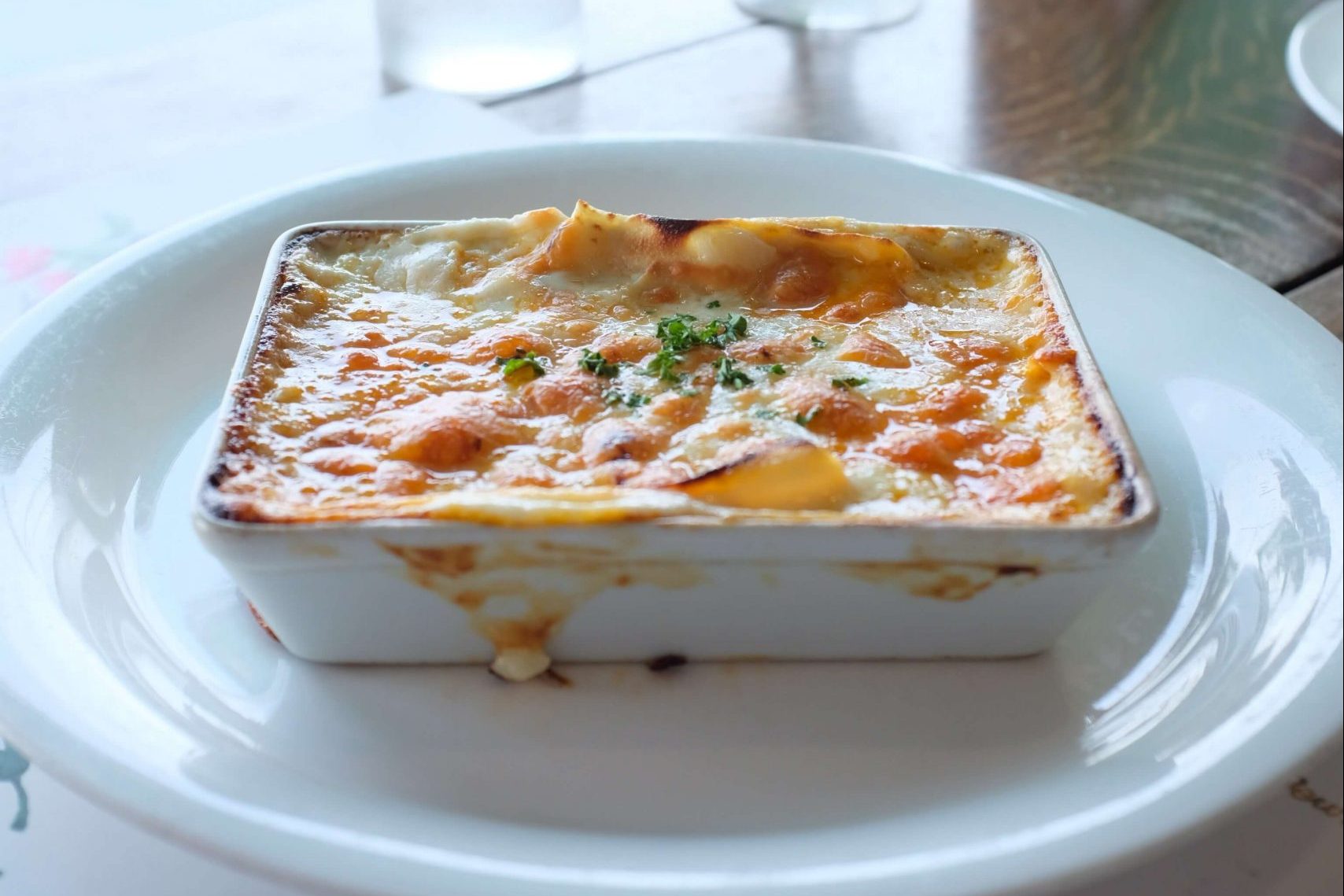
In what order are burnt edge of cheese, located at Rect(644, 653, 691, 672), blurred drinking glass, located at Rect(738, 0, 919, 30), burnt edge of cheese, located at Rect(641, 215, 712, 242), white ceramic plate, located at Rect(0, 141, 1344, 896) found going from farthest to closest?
1. blurred drinking glass, located at Rect(738, 0, 919, 30)
2. burnt edge of cheese, located at Rect(641, 215, 712, 242)
3. burnt edge of cheese, located at Rect(644, 653, 691, 672)
4. white ceramic plate, located at Rect(0, 141, 1344, 896)

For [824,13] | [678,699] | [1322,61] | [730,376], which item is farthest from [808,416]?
[824,13]

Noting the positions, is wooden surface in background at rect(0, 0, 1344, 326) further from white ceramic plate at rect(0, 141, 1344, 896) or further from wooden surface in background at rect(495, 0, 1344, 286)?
white ceramic plate at rect(0, 141, 1344, 896)

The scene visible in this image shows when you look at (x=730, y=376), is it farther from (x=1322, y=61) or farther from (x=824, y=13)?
(x=824, y=13)

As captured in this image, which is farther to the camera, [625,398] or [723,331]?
[723,331]

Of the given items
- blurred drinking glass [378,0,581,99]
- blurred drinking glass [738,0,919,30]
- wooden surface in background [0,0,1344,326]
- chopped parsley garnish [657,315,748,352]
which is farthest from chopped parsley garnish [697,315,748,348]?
blurred drinking glass [738,0,919,30]

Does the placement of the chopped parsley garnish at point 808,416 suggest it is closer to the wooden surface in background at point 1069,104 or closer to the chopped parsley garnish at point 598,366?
the chopped parsley garnish at point 598,366

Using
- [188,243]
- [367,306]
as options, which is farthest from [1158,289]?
[188,243]

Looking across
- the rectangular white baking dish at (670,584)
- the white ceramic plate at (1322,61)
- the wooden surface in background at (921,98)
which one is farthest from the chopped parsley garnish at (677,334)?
the white ceramic plate at (1322,61)
